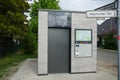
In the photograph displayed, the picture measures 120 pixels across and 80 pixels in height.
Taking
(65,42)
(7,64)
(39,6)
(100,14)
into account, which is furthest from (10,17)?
Answer: (100,14)

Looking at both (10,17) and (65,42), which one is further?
(10,17)

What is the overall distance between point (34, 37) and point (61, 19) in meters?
14.4

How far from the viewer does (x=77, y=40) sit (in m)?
11.6

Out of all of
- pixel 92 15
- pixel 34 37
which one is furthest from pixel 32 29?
pixel 92 15

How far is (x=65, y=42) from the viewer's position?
460 inches

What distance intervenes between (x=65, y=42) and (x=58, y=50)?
1.86 ft

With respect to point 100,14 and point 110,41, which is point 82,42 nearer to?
point 100,14

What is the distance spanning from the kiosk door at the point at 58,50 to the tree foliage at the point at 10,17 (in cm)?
884

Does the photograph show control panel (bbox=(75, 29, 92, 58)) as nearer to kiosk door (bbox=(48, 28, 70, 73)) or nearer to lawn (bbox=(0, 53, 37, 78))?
kiosk door (bbox=(48, 28, 70, 73))

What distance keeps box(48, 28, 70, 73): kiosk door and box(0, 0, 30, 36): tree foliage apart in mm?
8845

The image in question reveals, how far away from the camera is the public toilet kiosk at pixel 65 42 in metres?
11.2

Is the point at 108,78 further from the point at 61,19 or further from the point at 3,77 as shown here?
the point at 3,77

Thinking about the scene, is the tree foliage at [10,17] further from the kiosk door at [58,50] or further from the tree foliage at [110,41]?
the tree foliage at [110,41]

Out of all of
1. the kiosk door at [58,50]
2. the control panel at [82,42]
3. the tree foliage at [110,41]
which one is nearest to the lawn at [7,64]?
the kiosk door at [58,50]
